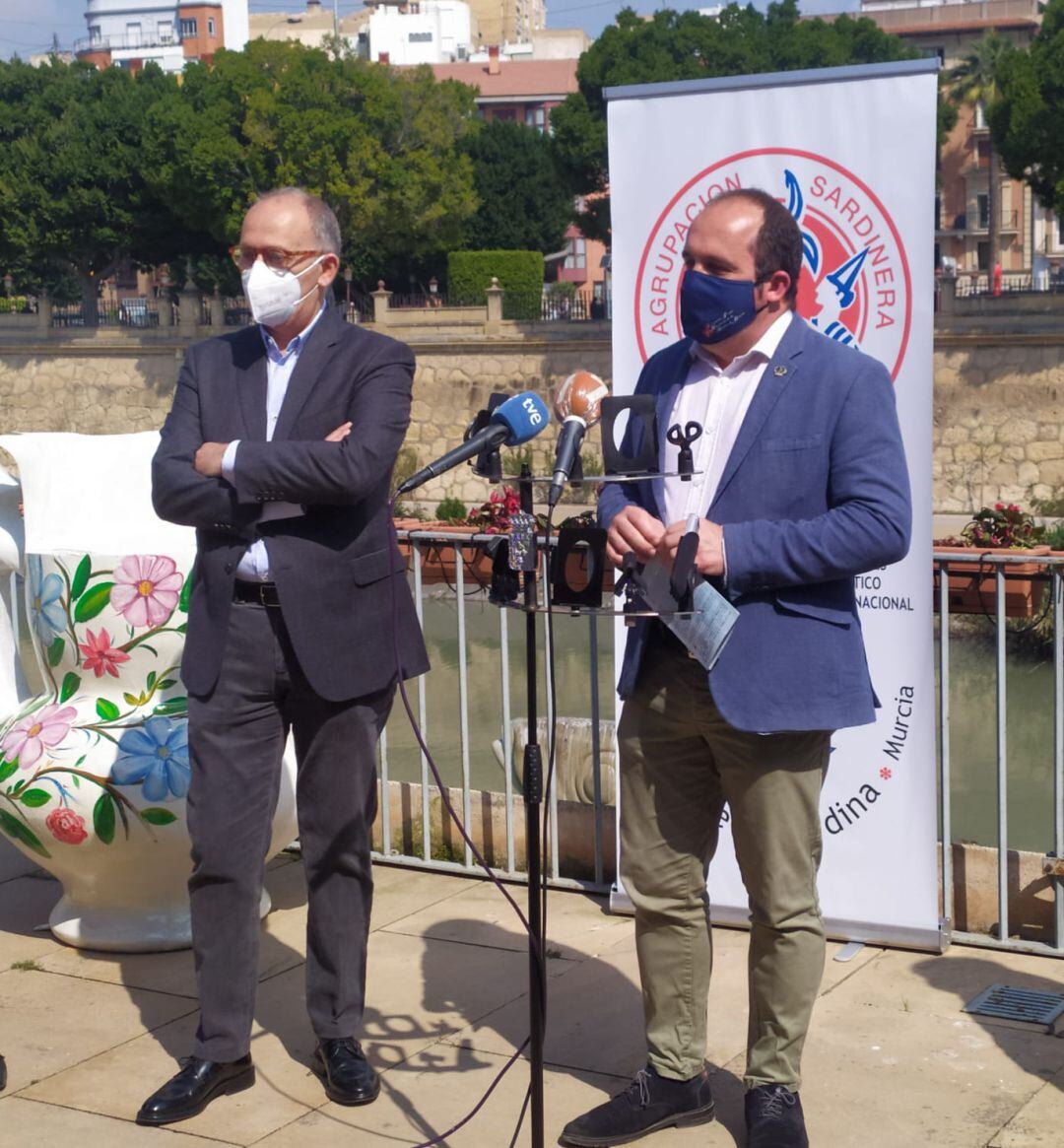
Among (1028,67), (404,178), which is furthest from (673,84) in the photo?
(404,178)

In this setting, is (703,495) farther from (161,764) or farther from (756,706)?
(161,764)

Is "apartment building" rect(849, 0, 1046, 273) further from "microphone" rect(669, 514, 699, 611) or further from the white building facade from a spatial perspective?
"microphone" rect(669, 514, 699, 611)

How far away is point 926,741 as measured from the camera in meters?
3.72

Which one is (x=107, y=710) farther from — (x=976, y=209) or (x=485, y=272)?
(x=976, y=209)

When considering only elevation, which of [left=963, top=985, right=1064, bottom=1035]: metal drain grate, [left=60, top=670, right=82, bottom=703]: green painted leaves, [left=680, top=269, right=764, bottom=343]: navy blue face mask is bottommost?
[left=963, top=985, right=1064, bottom=1035]: metal drain grate

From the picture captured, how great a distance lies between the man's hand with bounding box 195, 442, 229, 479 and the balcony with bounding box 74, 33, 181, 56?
10134 cm

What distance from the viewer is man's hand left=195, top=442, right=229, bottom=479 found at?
294cm

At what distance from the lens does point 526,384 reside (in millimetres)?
31188

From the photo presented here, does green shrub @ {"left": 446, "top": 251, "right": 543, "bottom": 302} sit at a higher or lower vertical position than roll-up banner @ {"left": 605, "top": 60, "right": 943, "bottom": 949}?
higher

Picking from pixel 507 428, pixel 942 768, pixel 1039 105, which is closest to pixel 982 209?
pixel 1039 105

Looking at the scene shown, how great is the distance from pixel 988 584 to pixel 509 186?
41738mm

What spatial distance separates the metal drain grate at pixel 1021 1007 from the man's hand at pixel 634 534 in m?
1.39

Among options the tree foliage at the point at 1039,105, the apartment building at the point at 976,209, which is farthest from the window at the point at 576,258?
the tree foliage at the point at 1039,105

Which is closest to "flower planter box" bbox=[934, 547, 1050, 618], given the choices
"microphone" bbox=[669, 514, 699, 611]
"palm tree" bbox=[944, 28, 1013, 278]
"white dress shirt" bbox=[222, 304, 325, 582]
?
"microphone" bbox=[669, 514, 699, 611]
